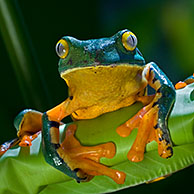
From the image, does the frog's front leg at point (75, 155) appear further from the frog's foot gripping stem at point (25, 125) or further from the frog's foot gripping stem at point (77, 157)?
the frog's foot gripping stem at point (25, 125)

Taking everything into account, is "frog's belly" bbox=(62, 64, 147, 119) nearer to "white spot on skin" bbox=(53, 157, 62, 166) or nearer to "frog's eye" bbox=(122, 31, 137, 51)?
"frog's eye" bbox=(122, 31, 137, 51)

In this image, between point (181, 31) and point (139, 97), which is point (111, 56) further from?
point (181, 31)

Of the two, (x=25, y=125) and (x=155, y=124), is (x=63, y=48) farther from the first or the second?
(x=25, y=125)

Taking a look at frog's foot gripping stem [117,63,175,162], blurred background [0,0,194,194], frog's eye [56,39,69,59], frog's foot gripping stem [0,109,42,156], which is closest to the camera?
frog's foot gripping stem [117,63,175,162]

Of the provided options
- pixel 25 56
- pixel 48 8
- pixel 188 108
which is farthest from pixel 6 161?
pixel 48 8

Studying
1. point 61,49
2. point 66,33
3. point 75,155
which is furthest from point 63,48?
point 66,33

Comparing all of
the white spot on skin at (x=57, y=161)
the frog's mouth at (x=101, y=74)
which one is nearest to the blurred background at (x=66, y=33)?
the frog's mouth at (x=101, y=74)

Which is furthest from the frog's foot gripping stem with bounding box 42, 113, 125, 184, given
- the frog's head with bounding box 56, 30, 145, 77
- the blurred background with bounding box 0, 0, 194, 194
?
the blurred background with bounding box 0, 0, 194, 194

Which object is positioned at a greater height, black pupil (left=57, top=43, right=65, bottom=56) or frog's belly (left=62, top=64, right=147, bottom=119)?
black pupil (left=57, top=43, right=65, bottom=56)
